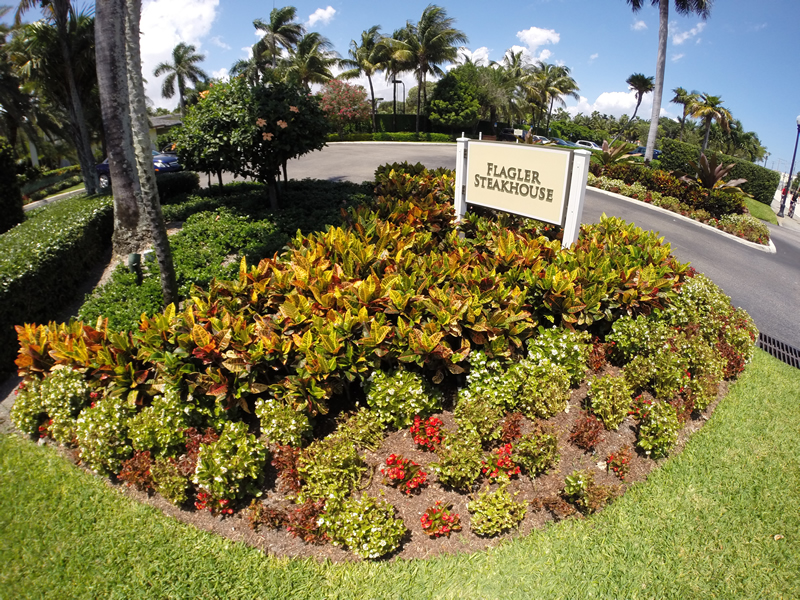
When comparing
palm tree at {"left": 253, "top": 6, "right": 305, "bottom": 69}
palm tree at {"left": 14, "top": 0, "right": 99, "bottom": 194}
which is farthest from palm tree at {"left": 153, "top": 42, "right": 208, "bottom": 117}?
palm tree at {"left": 14, "top": 0, "right": 99, "bottom": 194}

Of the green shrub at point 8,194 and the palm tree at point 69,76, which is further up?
the palm tree at point 69,76

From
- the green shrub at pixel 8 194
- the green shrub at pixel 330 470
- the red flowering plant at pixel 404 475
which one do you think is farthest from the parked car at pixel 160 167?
the red flowering plant at pixel 404 475

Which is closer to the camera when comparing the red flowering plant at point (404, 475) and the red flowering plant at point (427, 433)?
the red flowering plant at point (404, 475)

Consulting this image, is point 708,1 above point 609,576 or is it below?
above

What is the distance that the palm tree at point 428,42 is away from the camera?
32.8m

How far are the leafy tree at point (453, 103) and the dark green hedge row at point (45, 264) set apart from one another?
97.7 feet

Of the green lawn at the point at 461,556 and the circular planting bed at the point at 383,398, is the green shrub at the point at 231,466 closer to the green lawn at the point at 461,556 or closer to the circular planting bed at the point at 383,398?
the circular planting bed at the point at 383,398

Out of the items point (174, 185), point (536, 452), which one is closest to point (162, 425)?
point (536, 452)

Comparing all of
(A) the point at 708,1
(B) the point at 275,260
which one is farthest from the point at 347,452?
(A) the point at 708,1

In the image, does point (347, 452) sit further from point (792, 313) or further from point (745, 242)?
point (745, 242)

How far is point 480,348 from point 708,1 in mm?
25942

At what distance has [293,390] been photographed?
4430mm

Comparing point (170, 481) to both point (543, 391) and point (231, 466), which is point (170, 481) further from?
point (543, 391)

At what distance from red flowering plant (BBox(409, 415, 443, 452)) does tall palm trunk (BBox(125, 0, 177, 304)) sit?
4203mm
